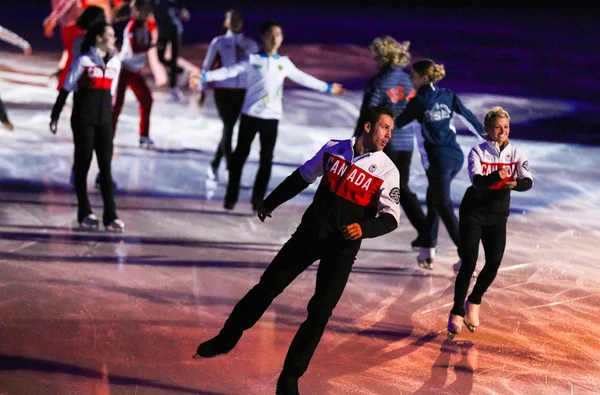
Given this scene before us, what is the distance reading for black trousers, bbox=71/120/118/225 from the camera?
7480 millimetres

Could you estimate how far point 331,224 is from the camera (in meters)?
4.85

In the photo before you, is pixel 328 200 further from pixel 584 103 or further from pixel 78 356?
pixel 584 103

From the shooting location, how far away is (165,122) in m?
11.9

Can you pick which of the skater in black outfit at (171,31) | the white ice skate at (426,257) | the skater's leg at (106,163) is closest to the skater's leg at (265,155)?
the skater's leg at (106,163)

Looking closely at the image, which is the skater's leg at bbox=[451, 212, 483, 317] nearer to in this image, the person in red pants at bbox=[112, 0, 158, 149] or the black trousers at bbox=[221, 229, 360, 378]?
the black trousers at bbox=[221, 229, 360, 378]

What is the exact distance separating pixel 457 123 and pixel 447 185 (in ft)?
18.8

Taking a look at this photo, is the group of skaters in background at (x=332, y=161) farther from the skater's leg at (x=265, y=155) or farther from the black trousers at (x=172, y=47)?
the black trousers at (x=172, y=47)

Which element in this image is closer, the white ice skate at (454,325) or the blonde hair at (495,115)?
the blonde hair at (495,115)

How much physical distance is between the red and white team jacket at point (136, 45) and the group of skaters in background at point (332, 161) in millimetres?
14

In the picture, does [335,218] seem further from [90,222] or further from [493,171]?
[90,222]

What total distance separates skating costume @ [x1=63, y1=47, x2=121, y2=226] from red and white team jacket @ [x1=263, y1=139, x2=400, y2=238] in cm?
300

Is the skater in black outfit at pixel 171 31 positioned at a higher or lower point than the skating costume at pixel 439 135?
lower

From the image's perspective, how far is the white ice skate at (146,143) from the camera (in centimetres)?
1049

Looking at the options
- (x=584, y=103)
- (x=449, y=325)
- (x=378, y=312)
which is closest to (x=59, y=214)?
(x=378, y=312)
